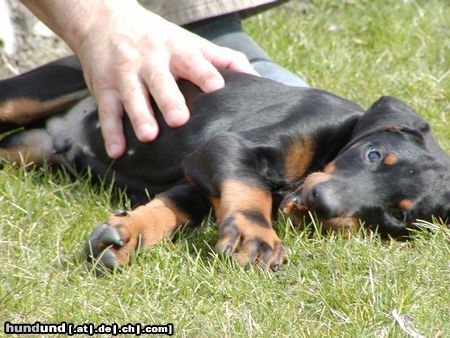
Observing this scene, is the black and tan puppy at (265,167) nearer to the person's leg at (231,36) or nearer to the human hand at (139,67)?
the human hand at (139,67)

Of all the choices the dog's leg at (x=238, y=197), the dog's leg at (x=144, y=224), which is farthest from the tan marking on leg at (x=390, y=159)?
the dog's leg at (x=144, y=224)

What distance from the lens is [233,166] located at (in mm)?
4148

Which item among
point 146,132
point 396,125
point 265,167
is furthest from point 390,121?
point 146,132

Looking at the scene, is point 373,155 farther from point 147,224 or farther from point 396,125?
point 147,224

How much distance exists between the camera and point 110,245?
3789 millimetres

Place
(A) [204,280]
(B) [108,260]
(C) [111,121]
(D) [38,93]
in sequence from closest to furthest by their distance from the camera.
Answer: (A) [204,280], (B) [108,260], (C) [111,121], (D) [38,93]

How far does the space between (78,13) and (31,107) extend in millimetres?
732

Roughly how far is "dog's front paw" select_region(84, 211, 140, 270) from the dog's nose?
2.46ft

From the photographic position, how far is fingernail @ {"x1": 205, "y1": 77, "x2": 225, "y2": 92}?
4586 millimetres

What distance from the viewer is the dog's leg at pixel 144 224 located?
3.79m

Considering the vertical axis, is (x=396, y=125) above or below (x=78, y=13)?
below

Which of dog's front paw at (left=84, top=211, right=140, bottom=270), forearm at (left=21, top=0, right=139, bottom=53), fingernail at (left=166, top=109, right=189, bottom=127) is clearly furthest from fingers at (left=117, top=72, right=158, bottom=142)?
dog's front paw at (left=84, top=211, right=140, bottom=270)

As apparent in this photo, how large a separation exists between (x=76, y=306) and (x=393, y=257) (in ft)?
4.32

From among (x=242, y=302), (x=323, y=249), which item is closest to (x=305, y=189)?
(x=323, y=249)
